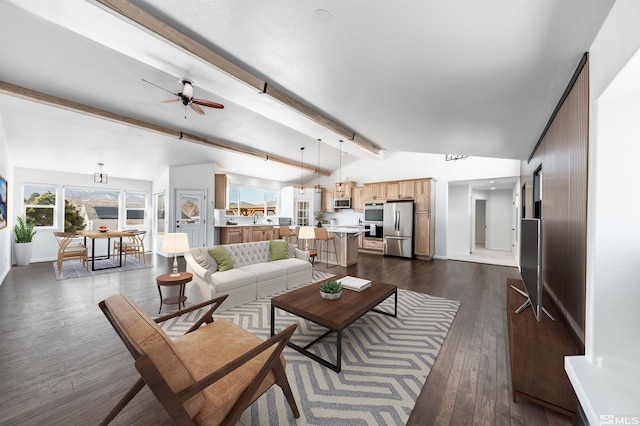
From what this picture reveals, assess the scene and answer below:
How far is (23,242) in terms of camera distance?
18.3ft

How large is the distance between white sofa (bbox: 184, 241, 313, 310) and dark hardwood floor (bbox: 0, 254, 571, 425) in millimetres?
692

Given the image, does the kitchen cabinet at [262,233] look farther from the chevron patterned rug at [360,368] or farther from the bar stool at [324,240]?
the chevron patterned rug at [360,368]

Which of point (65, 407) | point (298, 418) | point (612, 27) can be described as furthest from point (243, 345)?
point (612, 27)

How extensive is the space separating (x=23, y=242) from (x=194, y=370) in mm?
7440

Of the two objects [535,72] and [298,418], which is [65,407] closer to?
[298,418]

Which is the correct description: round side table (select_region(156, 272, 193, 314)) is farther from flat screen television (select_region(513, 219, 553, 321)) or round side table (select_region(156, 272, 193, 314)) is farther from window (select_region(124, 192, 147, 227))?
window (select_region(124, 192, 147, 227))

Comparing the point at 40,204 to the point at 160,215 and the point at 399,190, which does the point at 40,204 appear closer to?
the point at 160,215

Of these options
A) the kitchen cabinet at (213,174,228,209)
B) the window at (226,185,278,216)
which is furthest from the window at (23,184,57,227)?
the window at (226,185,278,216)

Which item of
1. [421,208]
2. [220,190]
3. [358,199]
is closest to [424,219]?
[421,208]

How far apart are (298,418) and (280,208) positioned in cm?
866

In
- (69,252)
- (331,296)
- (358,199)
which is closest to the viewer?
(331,296)

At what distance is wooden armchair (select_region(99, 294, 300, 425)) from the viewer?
1026 millimetres

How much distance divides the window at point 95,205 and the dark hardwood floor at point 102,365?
3.42m

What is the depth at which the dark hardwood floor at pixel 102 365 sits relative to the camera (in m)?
1.59
